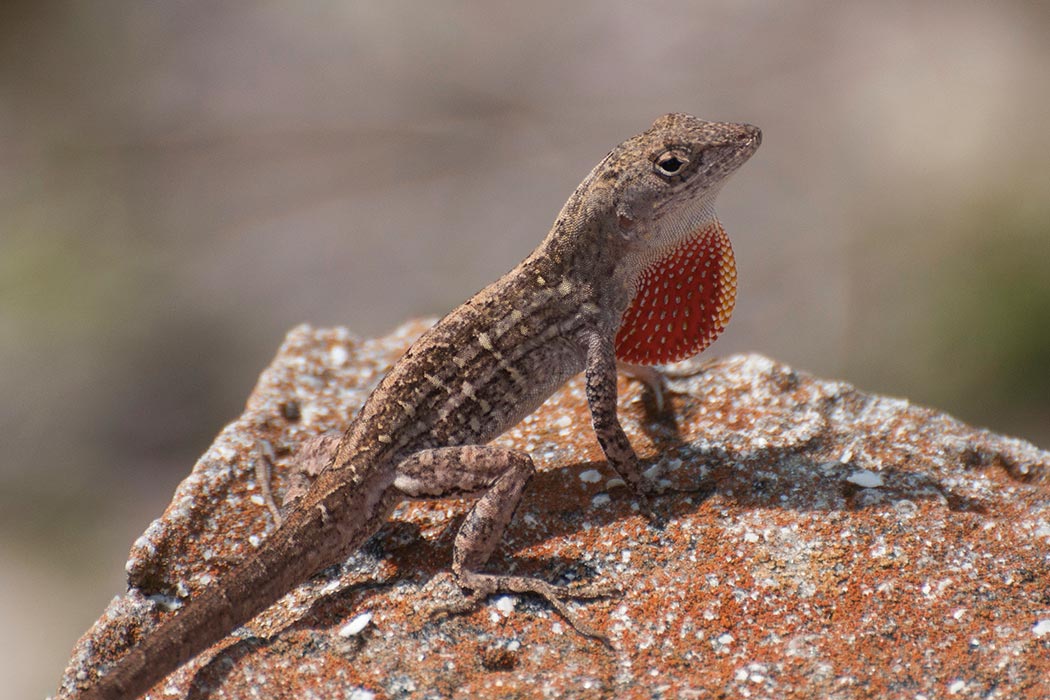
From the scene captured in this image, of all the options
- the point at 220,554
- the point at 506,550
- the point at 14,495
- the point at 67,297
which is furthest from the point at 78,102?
the point at 506,550

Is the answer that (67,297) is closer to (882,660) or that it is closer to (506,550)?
(506,550)

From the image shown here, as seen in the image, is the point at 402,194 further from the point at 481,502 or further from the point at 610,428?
the point at 481,502

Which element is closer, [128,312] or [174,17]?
[128,312]

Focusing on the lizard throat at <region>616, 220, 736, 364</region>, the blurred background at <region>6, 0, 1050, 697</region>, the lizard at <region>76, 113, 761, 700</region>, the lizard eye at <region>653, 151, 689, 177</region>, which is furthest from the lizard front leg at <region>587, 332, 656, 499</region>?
the blurred background at <region>6, 0, 1050, 697</region>

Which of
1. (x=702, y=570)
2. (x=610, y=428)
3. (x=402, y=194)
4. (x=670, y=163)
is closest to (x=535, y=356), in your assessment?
(x=610, y=428)

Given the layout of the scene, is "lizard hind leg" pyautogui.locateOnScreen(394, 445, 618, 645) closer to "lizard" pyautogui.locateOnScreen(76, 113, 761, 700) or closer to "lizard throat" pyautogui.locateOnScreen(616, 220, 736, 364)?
"lizard" pyautogui.locateOnScreen(76, 113, 761, 700)
